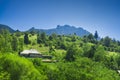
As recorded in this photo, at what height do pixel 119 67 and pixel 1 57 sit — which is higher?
pixel 1 57

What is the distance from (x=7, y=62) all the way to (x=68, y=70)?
58.0ft

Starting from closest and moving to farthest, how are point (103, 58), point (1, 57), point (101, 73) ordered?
1. point (101, 73)
2. point (1, 57)
3. point (103, 58)

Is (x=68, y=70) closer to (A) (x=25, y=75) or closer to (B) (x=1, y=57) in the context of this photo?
(A) (x=25, y=75)

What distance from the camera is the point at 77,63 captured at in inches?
2798

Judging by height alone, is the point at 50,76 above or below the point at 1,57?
below

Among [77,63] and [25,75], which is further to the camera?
[25,75]

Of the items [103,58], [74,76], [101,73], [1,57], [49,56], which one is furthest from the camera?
[49,56]

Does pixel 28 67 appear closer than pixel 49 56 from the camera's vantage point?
Yes

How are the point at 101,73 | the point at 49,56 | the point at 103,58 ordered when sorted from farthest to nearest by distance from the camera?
the point at 49,56 < the point at 103,58 < the point at 101,73

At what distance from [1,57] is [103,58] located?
97204 mm

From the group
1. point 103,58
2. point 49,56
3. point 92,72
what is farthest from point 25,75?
point 49,56

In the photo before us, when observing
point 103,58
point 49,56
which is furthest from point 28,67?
point 49,56

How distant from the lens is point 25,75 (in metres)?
78.4

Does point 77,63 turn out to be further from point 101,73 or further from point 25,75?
point 25,75
